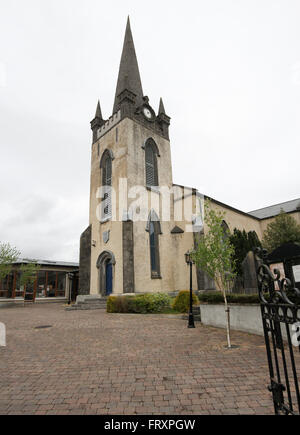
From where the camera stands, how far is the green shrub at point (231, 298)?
8.10 m

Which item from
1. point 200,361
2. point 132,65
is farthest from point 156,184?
point 200,361

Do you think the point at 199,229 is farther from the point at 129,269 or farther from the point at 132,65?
the point at 132,65

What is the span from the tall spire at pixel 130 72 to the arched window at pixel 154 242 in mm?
12621

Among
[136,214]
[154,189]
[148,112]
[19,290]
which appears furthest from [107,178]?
[19,290]

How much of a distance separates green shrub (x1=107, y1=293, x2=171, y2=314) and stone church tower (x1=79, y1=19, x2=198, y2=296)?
8.97 feet

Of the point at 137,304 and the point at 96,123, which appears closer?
the point at 137,304

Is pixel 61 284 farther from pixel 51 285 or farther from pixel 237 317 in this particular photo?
pixel 237 317

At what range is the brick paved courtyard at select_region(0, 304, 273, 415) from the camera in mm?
3377

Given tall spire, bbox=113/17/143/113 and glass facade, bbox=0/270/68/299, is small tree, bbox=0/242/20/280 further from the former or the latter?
tall spire, bbox=113/17/143/113

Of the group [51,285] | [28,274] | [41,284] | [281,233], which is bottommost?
[51,285]

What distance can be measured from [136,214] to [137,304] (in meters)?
7.39

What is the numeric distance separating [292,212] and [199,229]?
20.7 metres

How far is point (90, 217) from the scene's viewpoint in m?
22.5

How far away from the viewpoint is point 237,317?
8.69 metres
